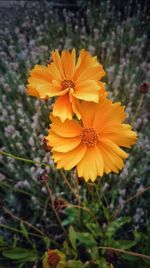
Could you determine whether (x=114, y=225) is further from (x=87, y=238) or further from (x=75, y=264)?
(x=75, y=264)

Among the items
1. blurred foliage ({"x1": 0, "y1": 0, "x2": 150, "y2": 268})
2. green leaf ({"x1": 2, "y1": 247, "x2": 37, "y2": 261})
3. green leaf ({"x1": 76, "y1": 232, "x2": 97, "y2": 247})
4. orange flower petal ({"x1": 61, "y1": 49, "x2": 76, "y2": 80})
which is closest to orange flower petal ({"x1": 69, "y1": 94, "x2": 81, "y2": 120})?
orange flower petal ({"x1": 61, "y1": 49, "x2": 76, "y2": 80})

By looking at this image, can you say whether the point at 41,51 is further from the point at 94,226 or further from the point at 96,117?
the point at 96,117

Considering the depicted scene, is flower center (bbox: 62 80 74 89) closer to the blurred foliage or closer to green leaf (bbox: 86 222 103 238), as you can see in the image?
the blurred foliage

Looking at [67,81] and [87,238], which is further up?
[67,81]

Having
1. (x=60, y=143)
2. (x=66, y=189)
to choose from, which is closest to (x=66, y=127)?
(x=60, y=143)

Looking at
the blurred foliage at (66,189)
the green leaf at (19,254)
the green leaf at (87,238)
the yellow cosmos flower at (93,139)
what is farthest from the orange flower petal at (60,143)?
the green leaf at (19,254)

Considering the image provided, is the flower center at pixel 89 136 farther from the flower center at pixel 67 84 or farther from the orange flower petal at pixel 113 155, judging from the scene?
the flower center at pixel 67 84

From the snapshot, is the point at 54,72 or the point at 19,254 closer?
the point at 54,72
